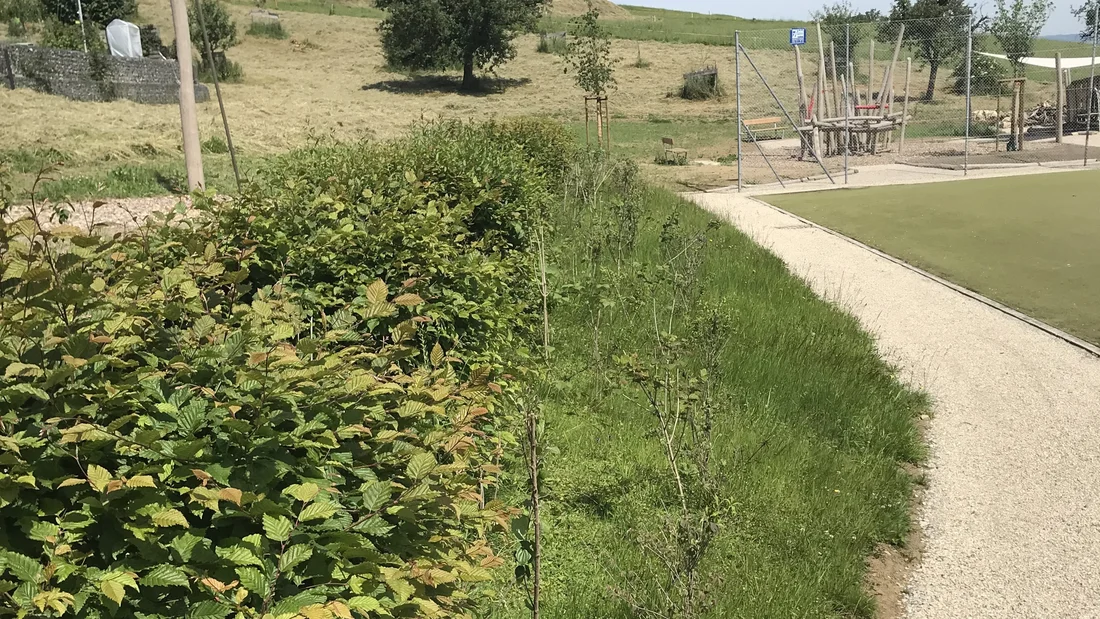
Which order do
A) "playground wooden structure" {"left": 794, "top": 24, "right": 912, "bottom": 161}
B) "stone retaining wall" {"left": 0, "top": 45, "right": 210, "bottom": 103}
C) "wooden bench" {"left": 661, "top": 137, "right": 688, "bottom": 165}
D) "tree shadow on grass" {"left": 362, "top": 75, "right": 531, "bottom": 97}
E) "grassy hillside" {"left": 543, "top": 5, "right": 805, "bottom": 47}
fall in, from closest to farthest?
"playground wooden structure" {"left": 794, "top": 24, "right": 912, "bottom": 161} → "wooden bench" {"left": 661, "top": 137, "right": 688, "bottom": 165} → "stone retaining wall" {"left": 0, "top": 45, "right": 210, "bottom": 103} → "tree shadow on grass" {"left": 362, "top": 75, "right": 531, "bottom": 97} → "grassy hillside" {"left": 543, "top": 5, "right": 805, "bottom": 47}

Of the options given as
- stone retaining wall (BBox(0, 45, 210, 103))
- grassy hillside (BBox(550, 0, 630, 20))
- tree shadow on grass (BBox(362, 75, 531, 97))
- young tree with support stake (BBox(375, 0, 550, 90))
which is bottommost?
stone retaining wall (BBox(0, 45, 210, 103))

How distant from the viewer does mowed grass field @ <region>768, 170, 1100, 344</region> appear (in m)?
8.98

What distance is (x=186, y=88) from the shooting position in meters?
11.5

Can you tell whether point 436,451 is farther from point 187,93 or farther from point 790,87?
point 790,87

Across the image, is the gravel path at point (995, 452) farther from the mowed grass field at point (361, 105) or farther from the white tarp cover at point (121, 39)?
the white tarp cover at point (121, 39)

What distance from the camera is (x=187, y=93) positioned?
1163 cm

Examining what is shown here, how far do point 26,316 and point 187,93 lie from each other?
34.3ft

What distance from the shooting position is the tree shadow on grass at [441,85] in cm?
4875

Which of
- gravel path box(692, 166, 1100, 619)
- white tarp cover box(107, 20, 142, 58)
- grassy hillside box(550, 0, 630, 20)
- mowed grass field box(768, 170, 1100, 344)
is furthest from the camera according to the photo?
grassy hillside box(550, 0, 630, 20)

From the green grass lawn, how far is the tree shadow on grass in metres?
42.8

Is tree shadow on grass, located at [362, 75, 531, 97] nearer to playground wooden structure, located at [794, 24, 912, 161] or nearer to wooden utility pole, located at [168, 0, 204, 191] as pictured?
playground wooden structure, located at [794, 24, 912, 161]

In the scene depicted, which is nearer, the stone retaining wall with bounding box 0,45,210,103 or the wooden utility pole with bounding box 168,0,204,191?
the wooden utility pole with bounding box 168,0,204,191

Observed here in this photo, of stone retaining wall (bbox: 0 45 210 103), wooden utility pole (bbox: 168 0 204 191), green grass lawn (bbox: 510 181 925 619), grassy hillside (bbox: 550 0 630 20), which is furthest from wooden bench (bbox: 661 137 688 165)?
grassy hillside (bbox: 550 0 630 20)

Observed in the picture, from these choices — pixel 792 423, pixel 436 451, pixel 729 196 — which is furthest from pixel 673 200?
pixel 436 451
